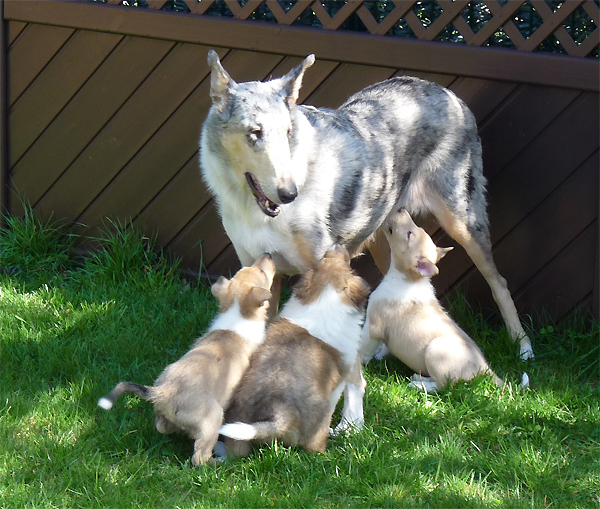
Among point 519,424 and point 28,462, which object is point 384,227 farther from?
point 28,462

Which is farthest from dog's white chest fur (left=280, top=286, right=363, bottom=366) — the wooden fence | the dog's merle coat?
the wooden fence

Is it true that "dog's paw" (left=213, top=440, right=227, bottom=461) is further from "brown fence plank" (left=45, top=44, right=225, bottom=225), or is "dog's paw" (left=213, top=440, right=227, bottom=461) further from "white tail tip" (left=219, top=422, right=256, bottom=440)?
"brown fence plank" (left=45, top=44, right=225, bottom=225)

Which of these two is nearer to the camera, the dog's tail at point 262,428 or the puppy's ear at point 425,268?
the dog's tail at point 262,428

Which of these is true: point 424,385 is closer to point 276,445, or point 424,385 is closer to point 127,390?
point 276,445

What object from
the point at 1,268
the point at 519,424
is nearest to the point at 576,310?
the point at 519,424

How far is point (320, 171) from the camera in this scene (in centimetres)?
390

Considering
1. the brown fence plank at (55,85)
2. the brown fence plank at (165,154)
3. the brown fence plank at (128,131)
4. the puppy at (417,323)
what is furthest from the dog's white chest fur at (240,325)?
the brown fence plank at (55,85)

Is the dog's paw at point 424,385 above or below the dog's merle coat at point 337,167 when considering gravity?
below

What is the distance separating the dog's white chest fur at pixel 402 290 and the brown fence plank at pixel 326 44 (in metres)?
1.45

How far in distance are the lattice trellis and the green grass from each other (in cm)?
173

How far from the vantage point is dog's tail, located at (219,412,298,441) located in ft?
9.64

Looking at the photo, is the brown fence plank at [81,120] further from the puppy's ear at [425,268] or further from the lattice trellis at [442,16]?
the puppy's ear at [425,268]

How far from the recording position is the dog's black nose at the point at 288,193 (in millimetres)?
3492

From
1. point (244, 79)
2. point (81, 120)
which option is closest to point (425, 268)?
point (244, 79)
